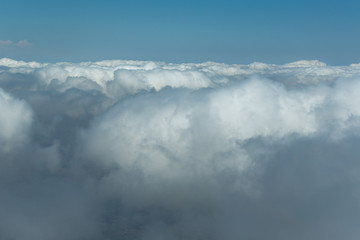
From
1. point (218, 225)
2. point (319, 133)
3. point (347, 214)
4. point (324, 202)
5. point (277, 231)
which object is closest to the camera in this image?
point (347, 214)

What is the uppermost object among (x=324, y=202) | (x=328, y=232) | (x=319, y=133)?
(x=319, y=133)

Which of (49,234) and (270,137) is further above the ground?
(270,137)

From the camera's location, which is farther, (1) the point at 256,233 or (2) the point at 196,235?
(2) the point at 196,235

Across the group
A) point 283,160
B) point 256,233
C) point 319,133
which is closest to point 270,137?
point 319,133

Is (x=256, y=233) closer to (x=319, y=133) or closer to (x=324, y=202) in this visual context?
(x=324, y=202)

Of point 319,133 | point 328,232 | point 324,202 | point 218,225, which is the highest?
point 319,133

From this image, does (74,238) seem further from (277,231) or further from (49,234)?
(277,231)

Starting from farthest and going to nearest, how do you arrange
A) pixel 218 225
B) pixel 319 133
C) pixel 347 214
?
pixel 218 225, pixel 319 133, pixel 347 214

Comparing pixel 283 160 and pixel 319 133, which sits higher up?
pixel 319 133

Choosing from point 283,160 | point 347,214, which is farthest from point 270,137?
point 347,214
